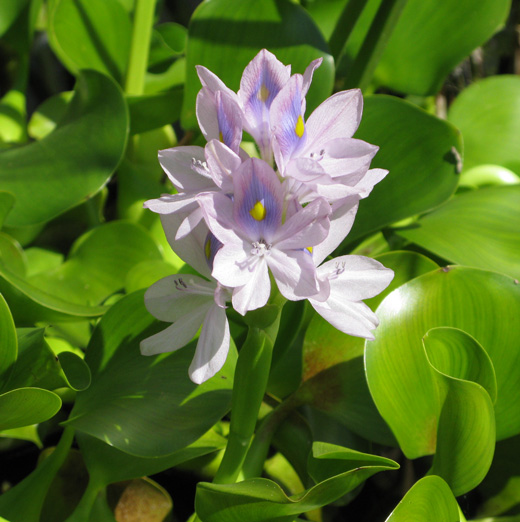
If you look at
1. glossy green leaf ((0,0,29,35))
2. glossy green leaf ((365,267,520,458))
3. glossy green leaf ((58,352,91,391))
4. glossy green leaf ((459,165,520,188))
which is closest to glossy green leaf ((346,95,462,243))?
glossy green leaf ((365,267,520,458))

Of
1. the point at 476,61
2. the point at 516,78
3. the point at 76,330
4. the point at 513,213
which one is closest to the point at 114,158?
the point at 76,330

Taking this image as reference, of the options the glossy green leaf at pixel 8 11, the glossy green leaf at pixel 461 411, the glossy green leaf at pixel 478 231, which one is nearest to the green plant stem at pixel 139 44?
the glossy green leaf at pixel 8 11

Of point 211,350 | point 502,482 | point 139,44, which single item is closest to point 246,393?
point 211,350

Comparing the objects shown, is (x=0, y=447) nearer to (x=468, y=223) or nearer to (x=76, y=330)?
(x=76, y=330)

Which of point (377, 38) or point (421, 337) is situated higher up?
point (377, 38)

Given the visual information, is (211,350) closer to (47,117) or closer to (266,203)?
(266,203)
